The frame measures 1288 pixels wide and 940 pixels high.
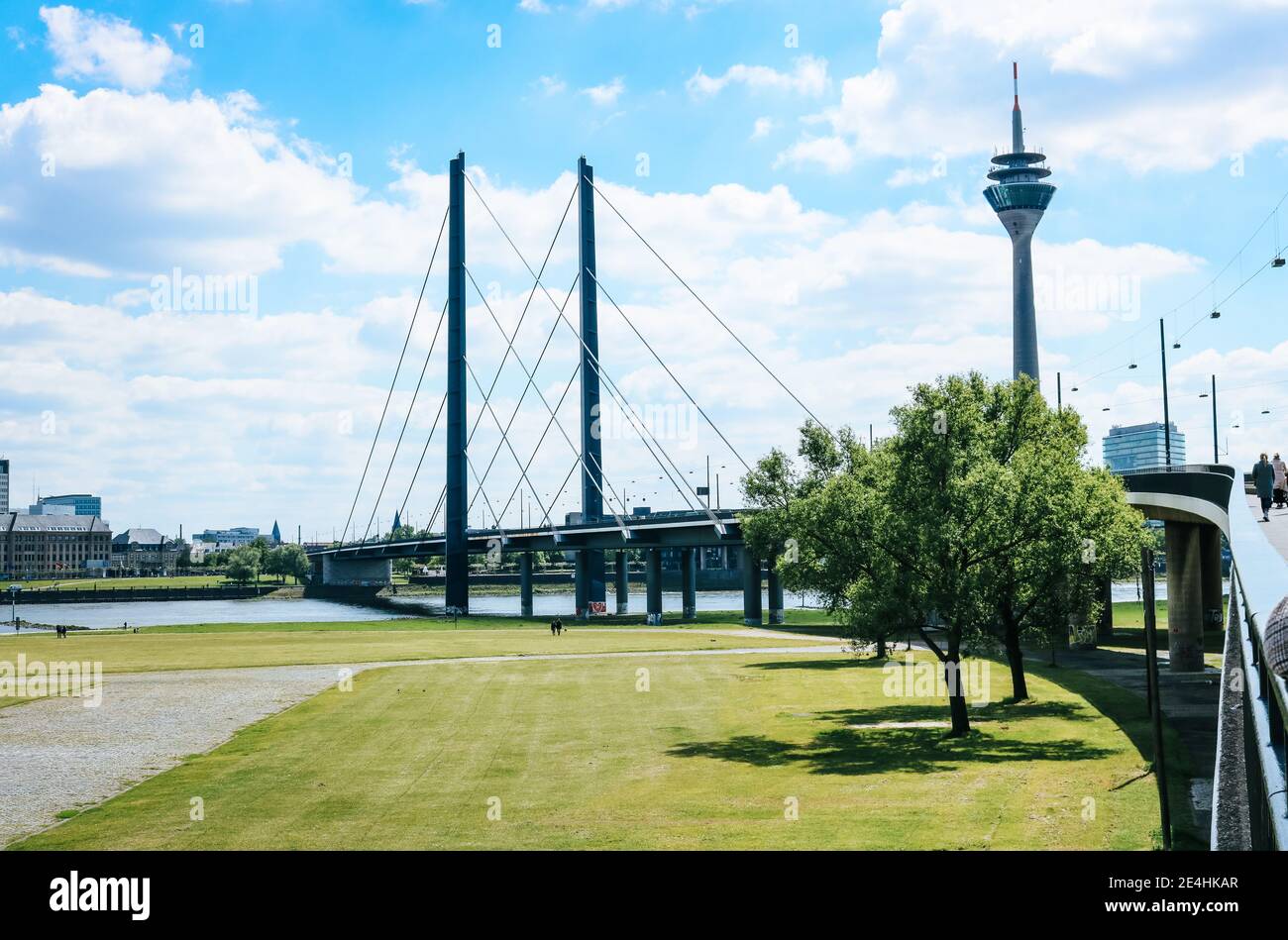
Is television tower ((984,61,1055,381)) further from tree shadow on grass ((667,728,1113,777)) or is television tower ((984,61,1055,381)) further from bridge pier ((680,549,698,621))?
tree shadow on grass ((667,728,1113,777))

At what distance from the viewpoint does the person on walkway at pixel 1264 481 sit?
3424cm

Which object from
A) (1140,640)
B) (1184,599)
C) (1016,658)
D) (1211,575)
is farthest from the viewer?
(1140,640)

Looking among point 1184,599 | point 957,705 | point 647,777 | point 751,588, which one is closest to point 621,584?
point 751,588

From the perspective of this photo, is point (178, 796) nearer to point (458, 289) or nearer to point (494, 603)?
point (458, 289)

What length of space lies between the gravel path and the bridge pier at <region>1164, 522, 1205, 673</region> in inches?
1417

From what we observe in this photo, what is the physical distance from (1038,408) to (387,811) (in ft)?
105

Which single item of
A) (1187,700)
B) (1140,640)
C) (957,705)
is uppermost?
(957,705)

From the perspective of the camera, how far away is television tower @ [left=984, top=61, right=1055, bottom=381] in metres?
188

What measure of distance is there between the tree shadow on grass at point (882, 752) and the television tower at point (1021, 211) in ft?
540

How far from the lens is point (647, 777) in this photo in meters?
27.5

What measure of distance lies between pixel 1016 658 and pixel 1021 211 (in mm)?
164446

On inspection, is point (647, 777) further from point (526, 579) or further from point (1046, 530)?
point (526, 579)

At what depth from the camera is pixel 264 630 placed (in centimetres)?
9531

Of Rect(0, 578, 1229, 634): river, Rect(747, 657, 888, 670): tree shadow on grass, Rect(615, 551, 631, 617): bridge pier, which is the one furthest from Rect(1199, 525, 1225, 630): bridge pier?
Rect(615, 551, 631, 617): bridge pier
